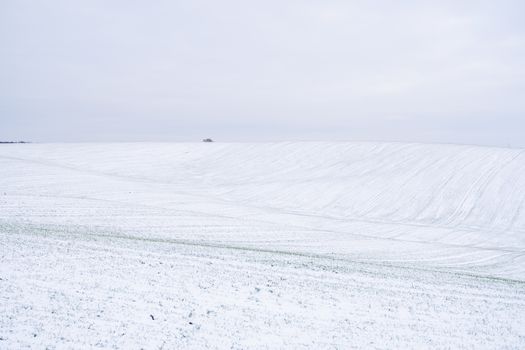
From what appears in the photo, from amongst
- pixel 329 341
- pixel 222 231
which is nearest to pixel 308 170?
pixel 222 231

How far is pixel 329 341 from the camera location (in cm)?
734

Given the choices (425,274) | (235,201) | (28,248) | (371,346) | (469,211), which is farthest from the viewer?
(235,201)

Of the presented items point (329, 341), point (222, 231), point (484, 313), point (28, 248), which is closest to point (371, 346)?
point (329, 341)

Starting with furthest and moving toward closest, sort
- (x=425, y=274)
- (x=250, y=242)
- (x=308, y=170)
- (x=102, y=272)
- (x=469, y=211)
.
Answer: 1. (x=308, y=170)
2. (x=469, y=211)
3. (x=250, y=242)
4. (x=425, y=274)
5. (x=102, y=272)

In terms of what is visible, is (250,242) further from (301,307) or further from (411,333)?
(411,333)

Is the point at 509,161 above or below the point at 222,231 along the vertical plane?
above

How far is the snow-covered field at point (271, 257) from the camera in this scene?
7.60 metres

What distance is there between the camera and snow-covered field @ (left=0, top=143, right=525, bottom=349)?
7.60 metres

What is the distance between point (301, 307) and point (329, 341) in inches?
60.7

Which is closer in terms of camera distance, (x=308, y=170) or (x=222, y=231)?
(x=222, y=231)

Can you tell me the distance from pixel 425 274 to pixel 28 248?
32.8ft

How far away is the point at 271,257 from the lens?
13.1 metres

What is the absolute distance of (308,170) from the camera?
35.1 m

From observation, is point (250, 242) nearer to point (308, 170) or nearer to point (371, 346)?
point (371, 346)
